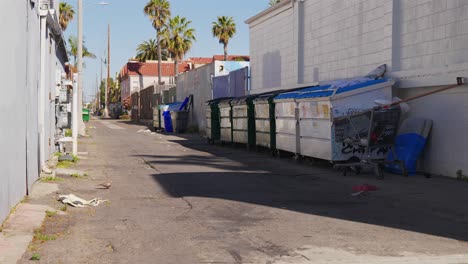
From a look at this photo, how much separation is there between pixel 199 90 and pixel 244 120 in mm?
18128

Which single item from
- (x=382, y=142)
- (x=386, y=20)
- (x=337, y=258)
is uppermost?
(x=386, y=20)

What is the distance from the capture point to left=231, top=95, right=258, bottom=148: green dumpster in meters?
22.7

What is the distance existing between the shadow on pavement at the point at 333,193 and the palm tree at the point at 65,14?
50351mm

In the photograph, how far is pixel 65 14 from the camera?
6469cm

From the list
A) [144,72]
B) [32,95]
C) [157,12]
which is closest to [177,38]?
[157,12]

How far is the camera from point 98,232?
8117mm

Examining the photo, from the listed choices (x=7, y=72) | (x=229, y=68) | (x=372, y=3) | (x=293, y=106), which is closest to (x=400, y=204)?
(x=7, y=72)

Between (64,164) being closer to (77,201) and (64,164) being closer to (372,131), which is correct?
(77,201)

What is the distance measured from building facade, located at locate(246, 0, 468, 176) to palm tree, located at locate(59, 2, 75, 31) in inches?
1715

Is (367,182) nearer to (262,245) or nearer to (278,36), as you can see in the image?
(262,245)

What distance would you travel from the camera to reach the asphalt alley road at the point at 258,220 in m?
6.92

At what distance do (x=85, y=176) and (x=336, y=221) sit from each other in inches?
292

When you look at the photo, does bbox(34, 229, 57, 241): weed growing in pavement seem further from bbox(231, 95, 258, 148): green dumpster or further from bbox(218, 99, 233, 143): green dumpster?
bbox(218, 99, 233, 143): green dumpster

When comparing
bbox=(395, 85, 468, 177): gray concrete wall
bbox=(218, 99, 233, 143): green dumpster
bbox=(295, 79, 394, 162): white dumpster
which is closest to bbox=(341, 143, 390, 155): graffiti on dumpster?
bbox=(295, 79, 394, 162): white dumpster
